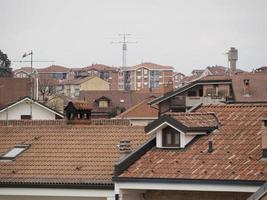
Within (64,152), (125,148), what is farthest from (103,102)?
(125,148)

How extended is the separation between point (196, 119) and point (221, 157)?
1.70 m

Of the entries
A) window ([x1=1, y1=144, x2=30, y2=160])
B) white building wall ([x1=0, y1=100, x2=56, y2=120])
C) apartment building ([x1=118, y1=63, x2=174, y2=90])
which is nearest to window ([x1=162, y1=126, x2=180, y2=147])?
window ([x1=1, y1=144, x2=30, y2=160])

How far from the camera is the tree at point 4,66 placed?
348 ft

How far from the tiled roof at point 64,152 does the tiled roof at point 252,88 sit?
75.3 feet

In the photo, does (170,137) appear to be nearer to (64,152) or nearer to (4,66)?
(64,152)

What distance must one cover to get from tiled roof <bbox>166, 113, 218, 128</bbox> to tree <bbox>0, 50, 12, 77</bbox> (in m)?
83.9

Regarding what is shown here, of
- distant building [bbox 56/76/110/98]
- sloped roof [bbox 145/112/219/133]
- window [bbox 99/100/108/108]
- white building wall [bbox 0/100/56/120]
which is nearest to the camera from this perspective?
sloped roof [bbox 145/112/219/133]

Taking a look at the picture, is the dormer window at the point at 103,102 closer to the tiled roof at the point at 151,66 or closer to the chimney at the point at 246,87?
the chimney at the point at 246,87

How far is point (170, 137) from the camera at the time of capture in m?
22.5

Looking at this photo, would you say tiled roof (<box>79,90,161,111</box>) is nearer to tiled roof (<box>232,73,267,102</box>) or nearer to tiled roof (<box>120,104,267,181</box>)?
tiled roof (<box>232,73,267,102</box>)

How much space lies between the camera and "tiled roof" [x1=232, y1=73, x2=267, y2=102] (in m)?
50.0

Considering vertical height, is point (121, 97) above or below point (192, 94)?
below

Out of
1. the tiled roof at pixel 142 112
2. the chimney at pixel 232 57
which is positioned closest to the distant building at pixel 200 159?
the tiled roof at pixel 142 112

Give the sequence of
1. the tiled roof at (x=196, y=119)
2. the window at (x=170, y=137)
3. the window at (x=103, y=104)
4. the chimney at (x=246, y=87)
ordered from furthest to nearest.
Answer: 1. the window at (x=103, y=104)
2. the chimney at (x=246, y=87)
3. the window at (x=170, y=137)
4. the tiled roof at (x=196, y=119)
